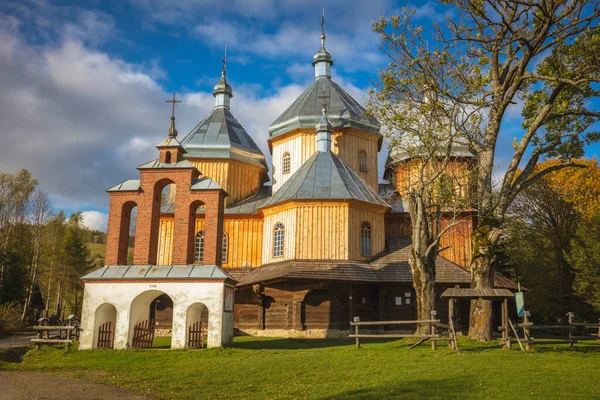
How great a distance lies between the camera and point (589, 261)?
23.8 metres

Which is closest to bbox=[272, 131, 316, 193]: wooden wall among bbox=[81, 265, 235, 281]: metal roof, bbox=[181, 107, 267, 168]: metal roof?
bbox=[181, 107, 267, 168]: metal roof

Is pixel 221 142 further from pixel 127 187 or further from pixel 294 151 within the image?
pixel 127 187

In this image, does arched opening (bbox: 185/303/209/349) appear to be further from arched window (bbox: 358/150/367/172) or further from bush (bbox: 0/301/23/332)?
arched window (bbox: 358/150/367/172)

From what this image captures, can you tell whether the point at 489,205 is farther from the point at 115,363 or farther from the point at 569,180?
the point at 569,180

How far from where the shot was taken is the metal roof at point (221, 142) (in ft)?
91.1

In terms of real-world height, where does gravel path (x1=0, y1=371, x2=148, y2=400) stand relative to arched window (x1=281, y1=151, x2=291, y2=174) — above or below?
below

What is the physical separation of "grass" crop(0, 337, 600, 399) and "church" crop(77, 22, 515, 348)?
1.83 m

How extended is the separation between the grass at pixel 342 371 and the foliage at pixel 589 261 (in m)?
→ 9.49

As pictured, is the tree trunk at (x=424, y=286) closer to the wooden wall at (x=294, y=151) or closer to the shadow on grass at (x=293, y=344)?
the shadow on grass at (x=293, y=344)

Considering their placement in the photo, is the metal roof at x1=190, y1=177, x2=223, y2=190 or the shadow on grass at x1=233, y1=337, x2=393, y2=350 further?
the metal roof at x1=190, y1=177, x2=223, y2=190

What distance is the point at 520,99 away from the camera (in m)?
16.7

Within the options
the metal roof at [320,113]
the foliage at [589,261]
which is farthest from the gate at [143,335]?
the foliage at [589,261]

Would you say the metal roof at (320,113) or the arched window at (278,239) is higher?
the metal roof at (320,113)

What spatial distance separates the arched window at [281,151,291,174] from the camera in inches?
1093
